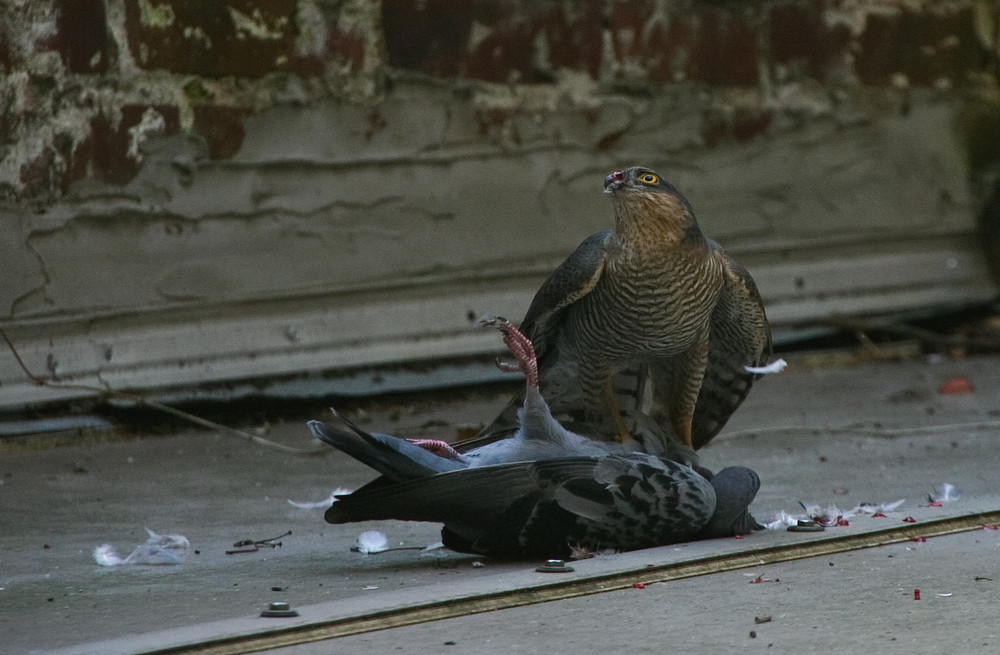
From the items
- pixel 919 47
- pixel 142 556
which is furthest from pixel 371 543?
pixel 919 47

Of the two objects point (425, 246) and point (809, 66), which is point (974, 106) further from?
point (425, 246)

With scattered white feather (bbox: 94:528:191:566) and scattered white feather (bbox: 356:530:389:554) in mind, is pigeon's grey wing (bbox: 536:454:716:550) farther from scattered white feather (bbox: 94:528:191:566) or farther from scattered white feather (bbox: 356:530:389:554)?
scattered white feather (bbox: 94:528:191:566)

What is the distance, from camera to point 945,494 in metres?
3.88

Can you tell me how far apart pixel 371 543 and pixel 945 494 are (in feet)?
5.24

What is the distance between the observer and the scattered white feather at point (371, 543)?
346 cm

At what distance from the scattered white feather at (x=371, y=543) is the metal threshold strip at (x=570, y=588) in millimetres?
682

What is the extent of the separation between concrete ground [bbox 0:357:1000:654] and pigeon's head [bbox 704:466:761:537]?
0.06m

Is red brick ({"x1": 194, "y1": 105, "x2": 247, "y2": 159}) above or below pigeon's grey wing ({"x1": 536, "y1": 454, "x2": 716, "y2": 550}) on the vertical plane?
above

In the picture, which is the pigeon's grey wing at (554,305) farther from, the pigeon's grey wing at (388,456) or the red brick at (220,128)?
the red brick at (220,128)

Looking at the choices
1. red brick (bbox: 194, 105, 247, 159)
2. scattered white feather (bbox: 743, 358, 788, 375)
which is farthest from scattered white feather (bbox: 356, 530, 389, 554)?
red brick (bbox: 194, 105, 247, 159)

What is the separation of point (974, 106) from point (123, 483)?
4878 mm

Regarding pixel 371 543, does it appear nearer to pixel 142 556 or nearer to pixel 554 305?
pixel 142 556

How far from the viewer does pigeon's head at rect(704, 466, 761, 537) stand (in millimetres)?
3350

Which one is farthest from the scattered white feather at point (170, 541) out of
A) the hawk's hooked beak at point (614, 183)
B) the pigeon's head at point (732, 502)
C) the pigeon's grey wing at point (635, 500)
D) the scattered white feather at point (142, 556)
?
the hawk's hooked beak at point (614, 183)
